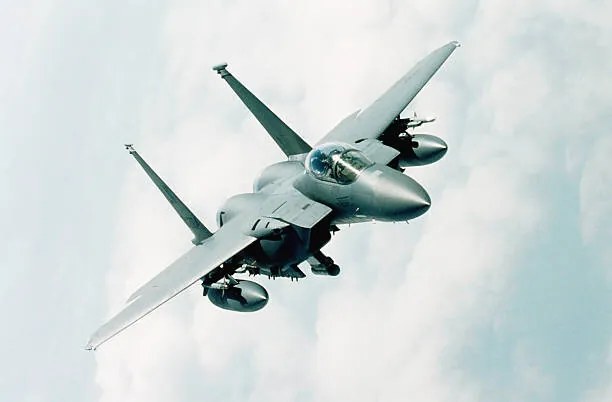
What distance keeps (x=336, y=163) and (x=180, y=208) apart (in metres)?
7.03

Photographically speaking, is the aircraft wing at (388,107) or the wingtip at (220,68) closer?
the aircraft wing at (388,107)

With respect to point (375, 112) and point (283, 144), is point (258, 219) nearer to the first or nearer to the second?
point (283, 144)

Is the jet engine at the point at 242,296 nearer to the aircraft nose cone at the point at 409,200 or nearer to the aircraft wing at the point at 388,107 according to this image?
the aircraft nose cone at the point at 409,200

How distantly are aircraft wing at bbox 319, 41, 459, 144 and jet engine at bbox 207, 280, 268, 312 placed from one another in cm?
807

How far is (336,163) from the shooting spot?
3244cm

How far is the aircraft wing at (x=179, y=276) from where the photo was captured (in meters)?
31.8

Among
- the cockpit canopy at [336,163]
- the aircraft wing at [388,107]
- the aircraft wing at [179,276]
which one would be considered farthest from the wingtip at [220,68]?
the cockpit canopy at [336,163]

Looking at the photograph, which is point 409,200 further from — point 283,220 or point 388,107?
point 388,107

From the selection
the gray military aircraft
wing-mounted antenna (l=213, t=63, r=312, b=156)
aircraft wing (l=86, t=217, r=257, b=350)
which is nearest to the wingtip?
wing-mounted antenna (l=213, t=63, r=312, b=156)

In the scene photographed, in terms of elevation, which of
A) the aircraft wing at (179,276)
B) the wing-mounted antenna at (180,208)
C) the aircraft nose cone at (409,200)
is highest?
the wing-mounted antenna at (180,208)

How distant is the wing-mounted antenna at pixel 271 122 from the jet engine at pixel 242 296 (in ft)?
27.0

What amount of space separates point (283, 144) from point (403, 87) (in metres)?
6.62

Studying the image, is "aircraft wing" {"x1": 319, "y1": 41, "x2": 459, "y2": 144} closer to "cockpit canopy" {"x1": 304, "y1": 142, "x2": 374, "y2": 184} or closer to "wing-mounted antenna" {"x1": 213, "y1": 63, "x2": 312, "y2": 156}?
"wing-mounted antenna" {"x1": 213, "y1": 63, "x2": 312, "y2": 156}

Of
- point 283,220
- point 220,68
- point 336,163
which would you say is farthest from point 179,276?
point 220,68
